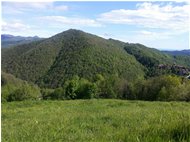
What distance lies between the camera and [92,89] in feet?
258

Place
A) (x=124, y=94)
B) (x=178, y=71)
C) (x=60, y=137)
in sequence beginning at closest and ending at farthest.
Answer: (x=60, y=137) < (x=124, y=94) < (x=178, y=71)

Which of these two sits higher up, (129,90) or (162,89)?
(162,89)

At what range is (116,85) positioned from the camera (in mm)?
89938

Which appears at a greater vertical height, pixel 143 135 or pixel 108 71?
pixel 143 135

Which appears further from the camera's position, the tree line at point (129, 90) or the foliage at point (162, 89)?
the tree line at point (129, 90)

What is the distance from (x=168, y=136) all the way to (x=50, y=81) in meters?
183

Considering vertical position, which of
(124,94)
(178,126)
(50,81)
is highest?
(178,126)

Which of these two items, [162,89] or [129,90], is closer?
[162,89]

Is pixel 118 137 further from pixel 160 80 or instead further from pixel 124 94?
pixel 124 94

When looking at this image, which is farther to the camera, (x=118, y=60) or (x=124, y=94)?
(x=118, y=60)

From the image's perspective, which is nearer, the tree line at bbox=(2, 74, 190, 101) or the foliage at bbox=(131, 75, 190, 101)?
the foliage at bbox=(131, 75, 190, 101)

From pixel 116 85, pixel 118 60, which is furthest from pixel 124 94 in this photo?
pixel 118 60

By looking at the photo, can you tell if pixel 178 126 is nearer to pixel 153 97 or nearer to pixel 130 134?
pixel 130 134

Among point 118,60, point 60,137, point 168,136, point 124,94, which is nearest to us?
point 168,136
